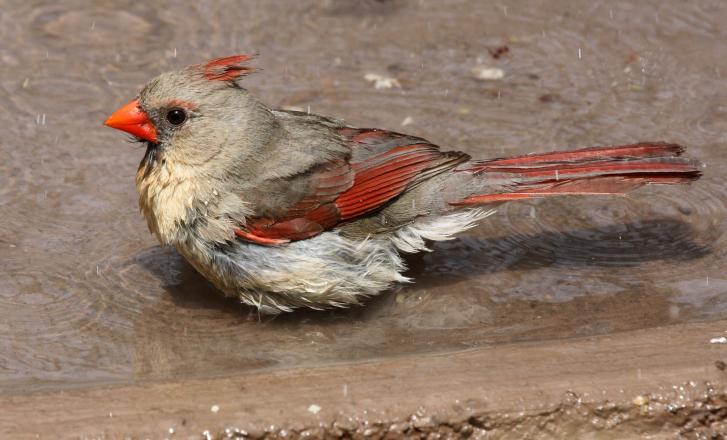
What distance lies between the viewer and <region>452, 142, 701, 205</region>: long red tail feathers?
4816 mm

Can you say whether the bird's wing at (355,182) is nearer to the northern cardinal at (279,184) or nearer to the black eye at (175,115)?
the northern cardinal at (279,184)

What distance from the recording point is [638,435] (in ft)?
12.6

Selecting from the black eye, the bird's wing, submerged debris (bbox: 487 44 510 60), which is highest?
submerged debris (bbox: 487 44 510 60)

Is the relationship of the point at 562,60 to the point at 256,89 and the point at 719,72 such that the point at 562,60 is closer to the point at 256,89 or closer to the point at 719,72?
the point at 719,72

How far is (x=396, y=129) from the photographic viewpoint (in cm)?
611

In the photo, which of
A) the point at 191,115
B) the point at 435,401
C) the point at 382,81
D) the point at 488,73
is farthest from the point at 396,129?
the point at 435,401

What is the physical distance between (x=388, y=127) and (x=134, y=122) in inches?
67.9

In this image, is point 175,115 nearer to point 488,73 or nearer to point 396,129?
point 396,129

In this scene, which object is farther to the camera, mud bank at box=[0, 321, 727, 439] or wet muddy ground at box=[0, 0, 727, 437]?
wet muddy ground at box=[0, 0, 727, 437]

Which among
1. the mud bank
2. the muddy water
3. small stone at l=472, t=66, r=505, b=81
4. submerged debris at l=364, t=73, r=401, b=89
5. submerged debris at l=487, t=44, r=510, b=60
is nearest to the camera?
the mud bank

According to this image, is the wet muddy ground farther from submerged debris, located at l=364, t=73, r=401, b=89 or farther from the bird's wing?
the bird's wing

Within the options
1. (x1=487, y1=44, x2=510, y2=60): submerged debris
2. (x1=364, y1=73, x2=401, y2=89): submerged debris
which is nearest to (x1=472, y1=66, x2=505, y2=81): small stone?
(x1=487, y1=44, x2=510, y2=60): submerged debris

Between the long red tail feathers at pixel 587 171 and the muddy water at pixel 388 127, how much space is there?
0.39 metres

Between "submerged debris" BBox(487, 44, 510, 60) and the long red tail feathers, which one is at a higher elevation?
"submerged debris" BBox(487, 44, 510, 60)
